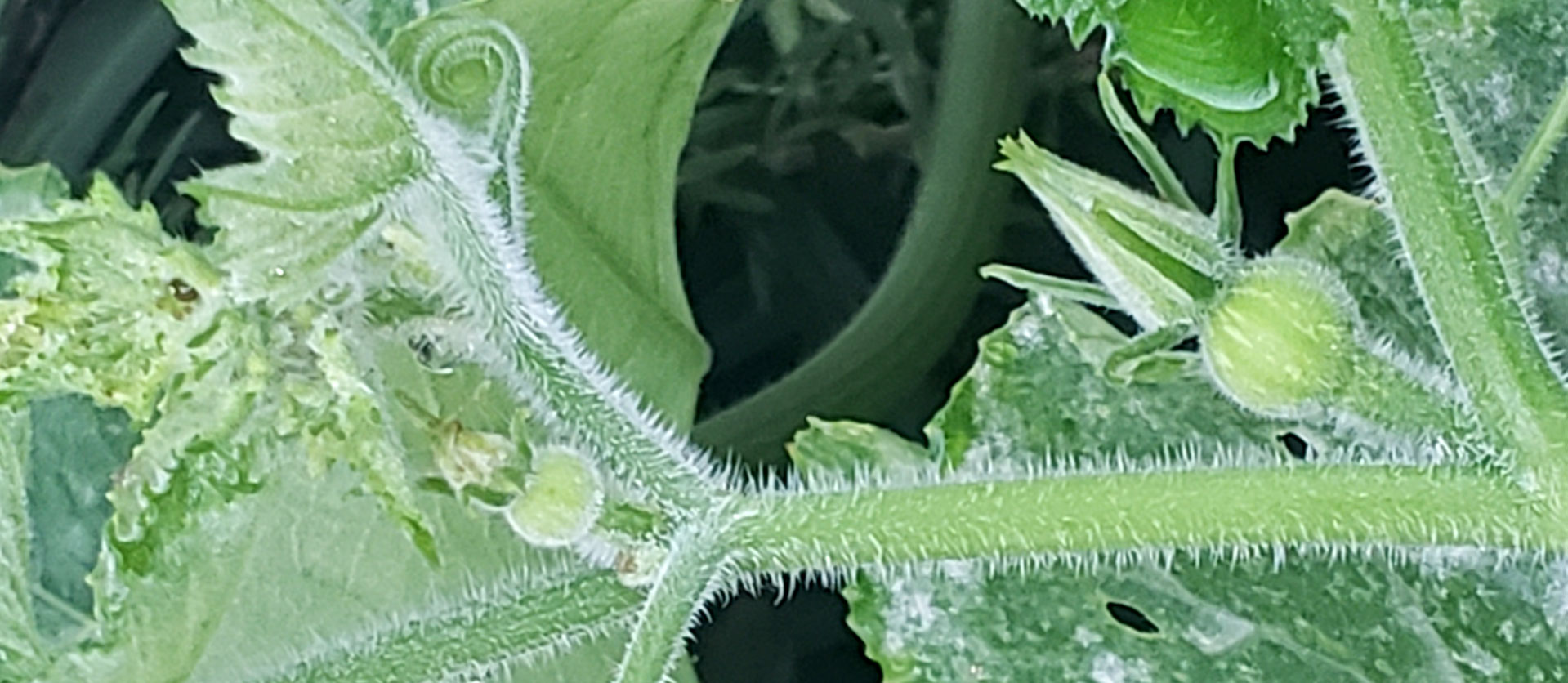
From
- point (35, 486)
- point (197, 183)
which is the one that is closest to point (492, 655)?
point (197, 183)

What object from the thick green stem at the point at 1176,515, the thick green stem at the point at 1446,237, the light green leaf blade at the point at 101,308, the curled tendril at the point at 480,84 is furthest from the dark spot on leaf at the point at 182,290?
the thick green stem at the point at 1446,237

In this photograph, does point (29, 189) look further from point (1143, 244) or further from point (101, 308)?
point (1143, 244)

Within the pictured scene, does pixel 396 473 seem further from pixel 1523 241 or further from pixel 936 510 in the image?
pixel 1523 241

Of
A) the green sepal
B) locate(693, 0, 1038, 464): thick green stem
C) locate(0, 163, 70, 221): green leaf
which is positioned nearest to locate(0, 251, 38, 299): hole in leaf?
locate(0, 163, 70, 221): green leaf

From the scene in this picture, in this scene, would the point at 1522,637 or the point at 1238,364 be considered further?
the point at 1522,637

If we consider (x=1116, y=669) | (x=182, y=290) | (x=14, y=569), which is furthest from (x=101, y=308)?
(x=1116, y=669)

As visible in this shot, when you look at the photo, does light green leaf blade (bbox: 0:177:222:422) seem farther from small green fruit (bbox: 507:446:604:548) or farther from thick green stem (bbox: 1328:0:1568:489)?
thick green stem (bbox: 1328:0:1568:489)
